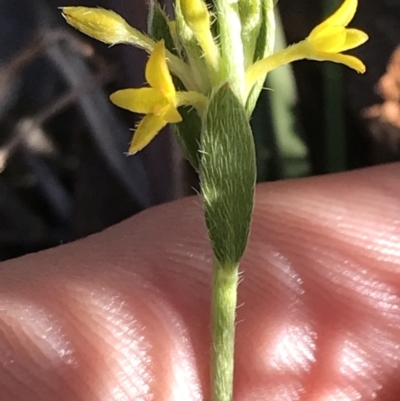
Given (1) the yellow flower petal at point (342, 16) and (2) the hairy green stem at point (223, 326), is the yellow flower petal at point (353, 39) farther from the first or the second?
(2) the hairy green stem at point (223, 326)

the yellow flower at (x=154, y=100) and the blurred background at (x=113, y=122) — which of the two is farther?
the blurred background at (x=113, y=122)

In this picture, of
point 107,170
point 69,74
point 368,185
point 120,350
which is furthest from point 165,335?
point 69,74

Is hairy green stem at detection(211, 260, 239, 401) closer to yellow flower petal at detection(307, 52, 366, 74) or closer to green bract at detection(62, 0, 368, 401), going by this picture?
green bract at detection(62, 0, 368, 401)

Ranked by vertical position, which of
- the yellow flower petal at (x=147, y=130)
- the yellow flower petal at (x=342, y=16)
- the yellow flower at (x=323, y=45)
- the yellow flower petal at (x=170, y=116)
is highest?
the yellow flower petal at (x=342, y=16)

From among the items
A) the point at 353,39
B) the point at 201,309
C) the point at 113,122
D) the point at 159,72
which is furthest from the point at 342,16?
the point at 113,122

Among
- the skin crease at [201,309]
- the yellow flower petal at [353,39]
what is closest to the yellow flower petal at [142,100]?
the yellow flower petal at [353,39]

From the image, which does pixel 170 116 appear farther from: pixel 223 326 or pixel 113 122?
pixel 113 122

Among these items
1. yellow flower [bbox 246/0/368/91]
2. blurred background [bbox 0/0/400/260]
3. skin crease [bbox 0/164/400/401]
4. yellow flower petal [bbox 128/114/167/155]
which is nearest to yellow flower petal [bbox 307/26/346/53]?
yellow flower [bbox 246/0/368/91]
